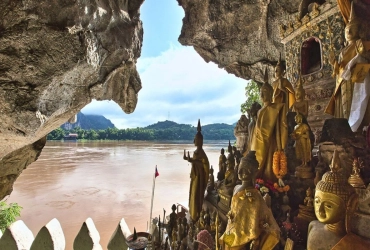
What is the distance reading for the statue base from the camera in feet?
9.04

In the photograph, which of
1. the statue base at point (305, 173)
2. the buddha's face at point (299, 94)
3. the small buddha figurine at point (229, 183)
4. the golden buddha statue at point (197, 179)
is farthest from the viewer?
the golden buddha statue at point (197, 179)

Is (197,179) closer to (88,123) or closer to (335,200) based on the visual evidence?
(335,200)

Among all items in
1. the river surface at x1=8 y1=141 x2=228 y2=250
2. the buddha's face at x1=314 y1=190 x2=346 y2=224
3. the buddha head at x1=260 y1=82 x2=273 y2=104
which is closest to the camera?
the buddha's face at x1=314 y1=190 x2=346 y2=224

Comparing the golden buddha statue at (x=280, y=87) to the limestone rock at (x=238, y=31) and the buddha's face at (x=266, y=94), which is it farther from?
the limestone rock at (x=238, y=31)

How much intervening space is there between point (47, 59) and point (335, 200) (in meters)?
6.28

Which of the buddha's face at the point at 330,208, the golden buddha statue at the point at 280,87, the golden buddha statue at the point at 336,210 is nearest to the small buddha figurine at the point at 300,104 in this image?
Answer: the golden buddha statue at the point at 280,87

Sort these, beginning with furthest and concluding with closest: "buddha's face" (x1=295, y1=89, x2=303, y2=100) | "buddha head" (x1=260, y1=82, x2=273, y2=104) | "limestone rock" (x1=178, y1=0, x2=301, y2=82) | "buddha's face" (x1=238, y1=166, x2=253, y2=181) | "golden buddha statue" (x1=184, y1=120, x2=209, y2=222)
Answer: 1. "limestone rock" (x1=178, y1=0, x2=301, y2=82)
2. "golden buddha statue" (x1=184, y1=120, x2=209, y2=222)
3. "buddha's face" (x1=295, y1=89, x2=303, y2=100)
4. "buddha head" (x1=260, y1=82, x2=273, y2=104)
5. "buddha's face" (x1=238, y1=166, x2=253, y2=181)

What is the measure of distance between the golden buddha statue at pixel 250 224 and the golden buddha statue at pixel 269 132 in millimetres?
1227

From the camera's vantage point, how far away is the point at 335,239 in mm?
1419

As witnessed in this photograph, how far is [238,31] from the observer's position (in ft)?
31.9

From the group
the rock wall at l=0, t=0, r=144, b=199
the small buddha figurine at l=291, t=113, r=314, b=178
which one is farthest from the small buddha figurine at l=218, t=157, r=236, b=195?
the rock wall at l=0, t=0, r=144, b=199

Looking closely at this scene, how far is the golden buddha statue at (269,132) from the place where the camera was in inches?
116

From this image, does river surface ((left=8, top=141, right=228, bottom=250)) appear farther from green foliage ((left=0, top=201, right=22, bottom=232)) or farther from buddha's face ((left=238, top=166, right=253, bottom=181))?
buddha's face ((left=238, top=166, right=253, bottom=181))

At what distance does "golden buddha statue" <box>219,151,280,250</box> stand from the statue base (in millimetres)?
1272
